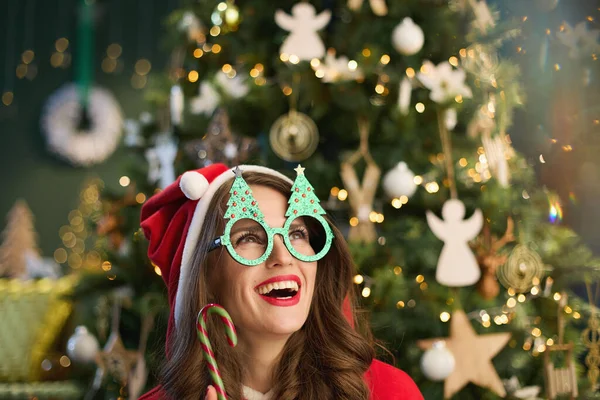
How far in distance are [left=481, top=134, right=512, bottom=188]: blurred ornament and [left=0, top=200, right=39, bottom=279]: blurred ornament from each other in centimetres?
517

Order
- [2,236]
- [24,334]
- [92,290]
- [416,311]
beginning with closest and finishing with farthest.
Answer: [416,311]
[92,290]
[24,334]
[2,236]

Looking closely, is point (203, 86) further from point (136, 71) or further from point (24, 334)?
point (136, 71)

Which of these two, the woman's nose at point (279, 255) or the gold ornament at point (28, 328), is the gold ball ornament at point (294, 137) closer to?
the woman's nose at point (279, 255)

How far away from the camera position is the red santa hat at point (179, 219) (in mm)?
1835

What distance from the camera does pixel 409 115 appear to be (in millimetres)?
2854

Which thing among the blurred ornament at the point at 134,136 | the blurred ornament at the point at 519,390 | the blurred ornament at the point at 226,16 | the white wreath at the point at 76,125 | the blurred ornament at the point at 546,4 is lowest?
the blurred ornament at the point at 519,390

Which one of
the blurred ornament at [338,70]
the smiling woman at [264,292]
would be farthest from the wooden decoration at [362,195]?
the smiling woman at [264,292]

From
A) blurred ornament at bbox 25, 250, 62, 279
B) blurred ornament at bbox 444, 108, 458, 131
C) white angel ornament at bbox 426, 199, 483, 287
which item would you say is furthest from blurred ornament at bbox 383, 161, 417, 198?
blurred ornament at bbox 25, 250, 62, 279

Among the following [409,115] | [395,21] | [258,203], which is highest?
[395,21]

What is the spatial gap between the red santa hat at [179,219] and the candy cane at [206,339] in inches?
8.6

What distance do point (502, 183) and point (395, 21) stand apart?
0.73 m

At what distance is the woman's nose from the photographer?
5.55ft

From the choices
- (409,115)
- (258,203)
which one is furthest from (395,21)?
(258,203)

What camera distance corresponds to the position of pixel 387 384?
1.87 meters
